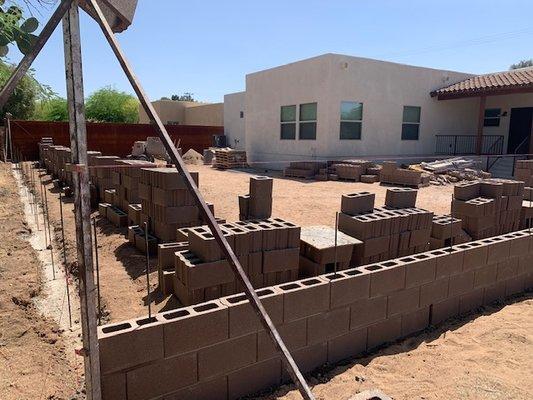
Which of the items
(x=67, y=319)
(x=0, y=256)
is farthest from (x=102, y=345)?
(x=0, y=256)

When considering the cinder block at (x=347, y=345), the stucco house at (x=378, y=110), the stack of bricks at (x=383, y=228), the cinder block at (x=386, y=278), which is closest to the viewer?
the cinder block at (x=347, y=345)

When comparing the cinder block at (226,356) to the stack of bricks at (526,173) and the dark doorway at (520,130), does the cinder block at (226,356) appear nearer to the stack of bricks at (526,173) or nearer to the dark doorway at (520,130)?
the stack of bricks at (526,173)

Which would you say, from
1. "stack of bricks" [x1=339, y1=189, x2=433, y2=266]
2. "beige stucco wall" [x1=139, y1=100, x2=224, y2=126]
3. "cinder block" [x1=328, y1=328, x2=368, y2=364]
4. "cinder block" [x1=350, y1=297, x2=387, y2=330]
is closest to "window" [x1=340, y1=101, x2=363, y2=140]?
"stack of bricks" [x1=339, y1=189, x2=433, y2=266]

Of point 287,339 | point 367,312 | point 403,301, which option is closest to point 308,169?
point 403,301

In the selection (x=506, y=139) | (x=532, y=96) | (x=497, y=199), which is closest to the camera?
(x=497, y=199)

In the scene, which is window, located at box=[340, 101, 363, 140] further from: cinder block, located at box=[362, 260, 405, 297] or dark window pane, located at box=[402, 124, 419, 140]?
cinder block, located at box=[362, 260, 405, 297]

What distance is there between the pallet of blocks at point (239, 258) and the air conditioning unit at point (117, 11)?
82.7 inches

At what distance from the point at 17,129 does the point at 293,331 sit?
2413 centimetres

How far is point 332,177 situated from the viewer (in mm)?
14984

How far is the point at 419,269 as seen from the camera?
409cm

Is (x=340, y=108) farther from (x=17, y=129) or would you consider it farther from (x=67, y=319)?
(x=17, y=129)

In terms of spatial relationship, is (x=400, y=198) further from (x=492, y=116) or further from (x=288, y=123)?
(x=492, y=116)

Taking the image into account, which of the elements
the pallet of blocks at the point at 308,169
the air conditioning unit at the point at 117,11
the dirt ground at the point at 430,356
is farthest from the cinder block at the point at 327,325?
the pallet of blocks at the point at 308,169

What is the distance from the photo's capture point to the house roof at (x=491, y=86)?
1581 centimetres
